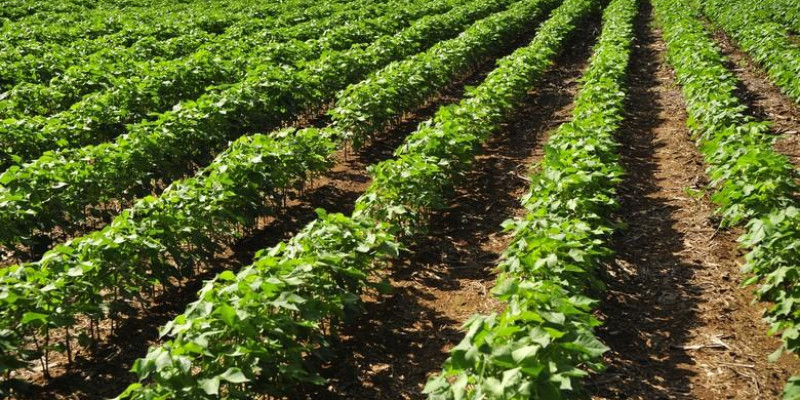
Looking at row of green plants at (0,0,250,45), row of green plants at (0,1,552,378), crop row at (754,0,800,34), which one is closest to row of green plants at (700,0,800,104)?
crop row at (754,0,800,34)

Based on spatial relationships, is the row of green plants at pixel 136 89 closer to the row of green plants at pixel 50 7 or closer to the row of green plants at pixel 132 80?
the row of green plants at pixel 132 80

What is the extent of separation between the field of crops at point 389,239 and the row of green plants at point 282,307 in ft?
0.07

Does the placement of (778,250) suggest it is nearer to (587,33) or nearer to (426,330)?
(426,330)

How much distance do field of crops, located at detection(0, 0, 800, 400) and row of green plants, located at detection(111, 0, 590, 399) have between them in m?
0.02

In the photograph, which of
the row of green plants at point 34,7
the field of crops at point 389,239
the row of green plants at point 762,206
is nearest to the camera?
the field of crops at point 389,239

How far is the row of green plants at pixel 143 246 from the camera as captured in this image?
4406 mm

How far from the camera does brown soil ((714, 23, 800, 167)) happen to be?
32.0 feet

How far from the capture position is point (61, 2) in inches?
1006

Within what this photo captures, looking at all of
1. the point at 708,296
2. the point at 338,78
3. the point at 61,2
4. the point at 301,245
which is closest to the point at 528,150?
the point at 338,78

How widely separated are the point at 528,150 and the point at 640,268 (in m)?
4.03

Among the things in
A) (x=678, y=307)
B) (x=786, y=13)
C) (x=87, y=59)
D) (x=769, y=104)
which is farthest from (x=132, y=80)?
(x=786, y=13)

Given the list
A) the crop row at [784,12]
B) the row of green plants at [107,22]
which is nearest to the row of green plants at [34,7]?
the row of green plants at [107,22]

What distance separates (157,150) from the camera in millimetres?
7566

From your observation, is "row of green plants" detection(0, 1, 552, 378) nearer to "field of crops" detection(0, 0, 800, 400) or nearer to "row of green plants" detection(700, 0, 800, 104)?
"field of crops" detection(0, 0, 800, 400)
